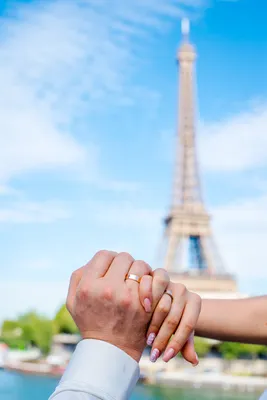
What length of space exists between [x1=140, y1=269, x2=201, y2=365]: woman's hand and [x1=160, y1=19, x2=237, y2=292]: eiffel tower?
21.1 m

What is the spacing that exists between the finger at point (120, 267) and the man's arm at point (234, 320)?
14cm

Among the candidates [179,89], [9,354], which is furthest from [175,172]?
[9,354]

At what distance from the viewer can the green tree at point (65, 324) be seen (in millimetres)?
26784

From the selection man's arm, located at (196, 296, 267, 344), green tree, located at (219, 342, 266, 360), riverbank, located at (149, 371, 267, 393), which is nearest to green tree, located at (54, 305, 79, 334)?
riverbank, located at (149, 371, 267, 393)

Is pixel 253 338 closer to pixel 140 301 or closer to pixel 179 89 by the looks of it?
pixel 140 301

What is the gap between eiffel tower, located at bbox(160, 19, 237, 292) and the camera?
22.6 metres

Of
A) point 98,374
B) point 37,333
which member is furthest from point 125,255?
point 37,333

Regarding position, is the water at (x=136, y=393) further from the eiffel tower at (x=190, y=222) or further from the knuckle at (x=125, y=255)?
the knuckle at (x=125, y=255)

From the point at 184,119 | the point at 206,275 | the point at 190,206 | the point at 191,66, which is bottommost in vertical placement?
the point at 206,275

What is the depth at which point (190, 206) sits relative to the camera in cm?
2352

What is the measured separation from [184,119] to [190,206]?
293cm

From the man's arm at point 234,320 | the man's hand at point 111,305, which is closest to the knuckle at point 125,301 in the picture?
the man's hand at point 111,305

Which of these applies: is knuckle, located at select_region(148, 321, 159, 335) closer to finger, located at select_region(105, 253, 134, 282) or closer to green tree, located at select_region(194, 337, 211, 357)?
finger, located at select_region(105, 253, 134, 282)

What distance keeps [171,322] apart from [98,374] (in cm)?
11
